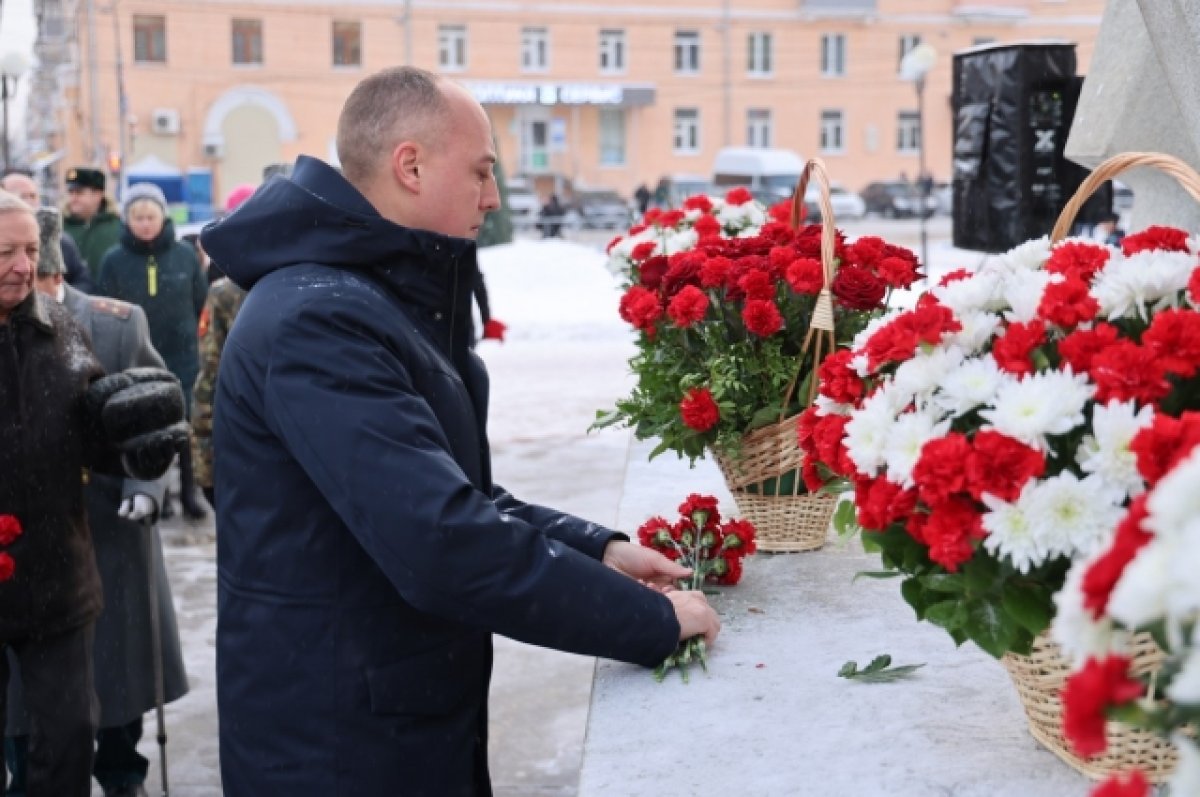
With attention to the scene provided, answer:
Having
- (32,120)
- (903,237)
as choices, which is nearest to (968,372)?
(903,237)

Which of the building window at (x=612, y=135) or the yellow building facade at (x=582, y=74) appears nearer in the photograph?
the yellow building facade at (x=582, y=74)

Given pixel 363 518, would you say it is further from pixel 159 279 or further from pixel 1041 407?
pixel 159 279

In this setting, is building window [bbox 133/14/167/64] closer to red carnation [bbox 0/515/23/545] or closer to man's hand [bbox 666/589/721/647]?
red carnation [bbox 0/515/23/545]

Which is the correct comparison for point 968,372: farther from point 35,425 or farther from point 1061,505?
point 35,425

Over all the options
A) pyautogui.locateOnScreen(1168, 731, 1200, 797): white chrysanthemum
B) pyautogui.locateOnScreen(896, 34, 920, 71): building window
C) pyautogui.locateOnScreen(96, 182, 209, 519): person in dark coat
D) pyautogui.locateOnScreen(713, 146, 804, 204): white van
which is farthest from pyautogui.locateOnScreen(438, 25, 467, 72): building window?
pyautogui.locateOnScreen(1168, 731, 1200, 797): white chrysanthemum

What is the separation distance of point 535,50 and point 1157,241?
43774 mm

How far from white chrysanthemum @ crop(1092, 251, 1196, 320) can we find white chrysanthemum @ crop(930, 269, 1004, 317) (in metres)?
0.13

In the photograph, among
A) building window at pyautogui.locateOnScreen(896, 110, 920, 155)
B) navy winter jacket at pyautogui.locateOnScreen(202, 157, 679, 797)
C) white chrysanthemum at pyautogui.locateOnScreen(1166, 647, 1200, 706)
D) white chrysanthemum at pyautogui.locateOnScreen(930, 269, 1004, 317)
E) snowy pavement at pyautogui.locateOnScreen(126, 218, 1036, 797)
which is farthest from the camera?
building window at pyautogui.locateOnScreen(896, 110, 920, 155)

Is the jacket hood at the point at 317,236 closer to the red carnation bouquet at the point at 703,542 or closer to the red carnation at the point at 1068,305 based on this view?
the red carnation bouquet at the point at 703,542

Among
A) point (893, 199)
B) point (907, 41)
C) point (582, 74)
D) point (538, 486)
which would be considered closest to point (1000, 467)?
point (538, 486)

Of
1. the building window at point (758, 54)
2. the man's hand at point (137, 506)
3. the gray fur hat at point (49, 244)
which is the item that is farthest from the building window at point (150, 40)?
the man's hand at point (137, 506)

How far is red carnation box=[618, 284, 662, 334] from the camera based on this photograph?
2.92m

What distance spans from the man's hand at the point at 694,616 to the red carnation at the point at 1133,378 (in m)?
0.87

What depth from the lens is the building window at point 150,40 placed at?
39.6m
